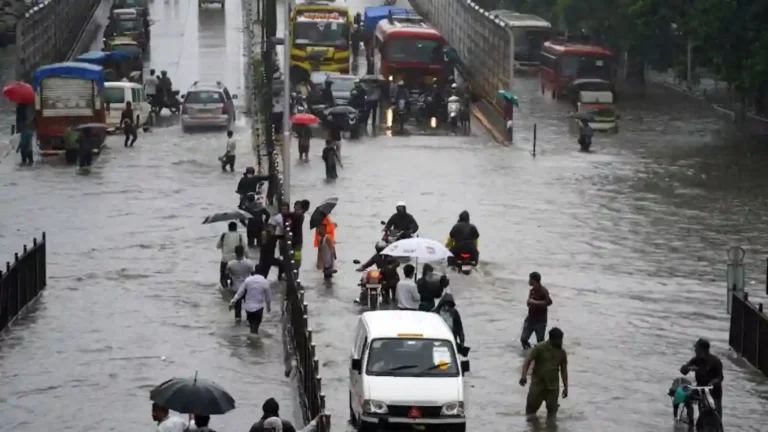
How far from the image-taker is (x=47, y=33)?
61156 mm

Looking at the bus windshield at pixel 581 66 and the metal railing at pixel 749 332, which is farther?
the bus windshield at pixel 581 66

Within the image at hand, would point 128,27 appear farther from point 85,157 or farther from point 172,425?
point 172,425

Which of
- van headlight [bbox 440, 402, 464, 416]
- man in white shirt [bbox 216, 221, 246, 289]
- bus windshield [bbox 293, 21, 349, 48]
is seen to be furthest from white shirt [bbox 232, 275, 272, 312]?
bus windshield [bbox 293, 21, 349, 48]

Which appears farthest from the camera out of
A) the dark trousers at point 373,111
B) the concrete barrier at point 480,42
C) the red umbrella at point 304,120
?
the concrete barrier at point 480,42

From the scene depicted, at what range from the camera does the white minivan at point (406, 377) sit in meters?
18.2

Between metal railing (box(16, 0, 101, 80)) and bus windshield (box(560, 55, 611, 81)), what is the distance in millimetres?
18006

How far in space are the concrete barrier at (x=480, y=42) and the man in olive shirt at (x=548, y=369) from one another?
30631 mm

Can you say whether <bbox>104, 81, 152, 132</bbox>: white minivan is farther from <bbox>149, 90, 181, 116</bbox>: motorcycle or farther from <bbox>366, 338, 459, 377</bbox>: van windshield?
<bbox>366, 338, 459, 377</bbox>: van windshield

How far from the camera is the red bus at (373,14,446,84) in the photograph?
191 feet

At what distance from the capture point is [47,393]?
21.5 metres

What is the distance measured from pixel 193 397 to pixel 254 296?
8.56m

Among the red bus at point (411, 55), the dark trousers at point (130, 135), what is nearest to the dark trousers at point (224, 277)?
the dark trousers at point (130, 135)

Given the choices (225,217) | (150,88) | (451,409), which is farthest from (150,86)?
(451,409)

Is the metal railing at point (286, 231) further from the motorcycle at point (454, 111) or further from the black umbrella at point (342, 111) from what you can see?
the motorcycle at point (454, 111)
